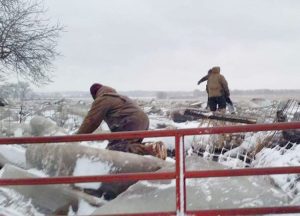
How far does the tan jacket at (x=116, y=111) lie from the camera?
21.4ft

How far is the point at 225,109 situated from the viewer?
550 inches

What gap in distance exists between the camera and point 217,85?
1387 centimetres

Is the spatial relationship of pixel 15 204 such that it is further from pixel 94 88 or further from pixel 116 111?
pixel 94 88

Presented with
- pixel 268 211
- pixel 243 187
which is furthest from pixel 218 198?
pixel 268 211

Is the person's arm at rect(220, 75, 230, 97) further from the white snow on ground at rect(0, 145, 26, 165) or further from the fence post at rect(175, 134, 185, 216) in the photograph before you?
the fence post at rect(175, 134, 185, 216)

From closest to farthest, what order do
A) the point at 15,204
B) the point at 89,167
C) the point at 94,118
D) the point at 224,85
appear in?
the point at 15,204, the point at 89,167, the point at 94,118, the point at 224,85

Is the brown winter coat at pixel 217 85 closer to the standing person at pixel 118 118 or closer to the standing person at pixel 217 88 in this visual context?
the standing person at pixel 217 88

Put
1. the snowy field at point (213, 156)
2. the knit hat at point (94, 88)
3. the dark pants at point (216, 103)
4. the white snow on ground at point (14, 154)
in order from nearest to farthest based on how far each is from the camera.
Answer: the snowy field at point (213, 156) → the knit hat at point (94, 88) → the white snow on ground at point (14, 154) → the dark pants at point (216, 103)

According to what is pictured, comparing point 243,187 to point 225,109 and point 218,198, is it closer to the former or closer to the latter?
point 218,198

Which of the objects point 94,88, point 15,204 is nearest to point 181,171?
point 15,204

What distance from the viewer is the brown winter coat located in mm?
13812

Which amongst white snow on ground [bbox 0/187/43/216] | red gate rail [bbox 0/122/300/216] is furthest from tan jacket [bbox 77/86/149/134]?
red gate rail [bbox 0/122/300/216]

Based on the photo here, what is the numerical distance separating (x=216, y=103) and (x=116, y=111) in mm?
7859

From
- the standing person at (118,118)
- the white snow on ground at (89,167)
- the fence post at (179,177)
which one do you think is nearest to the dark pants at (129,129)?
the standing person at (118,118)
